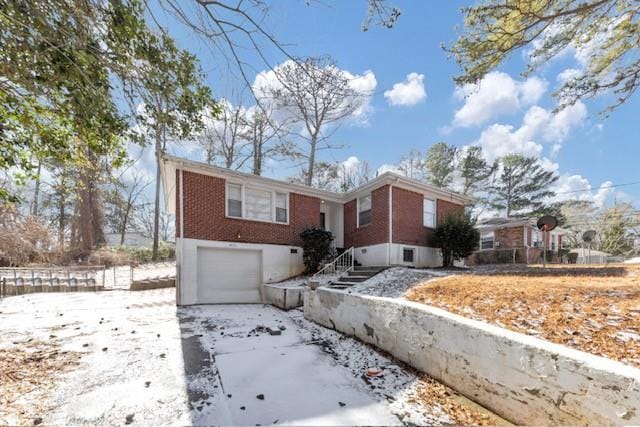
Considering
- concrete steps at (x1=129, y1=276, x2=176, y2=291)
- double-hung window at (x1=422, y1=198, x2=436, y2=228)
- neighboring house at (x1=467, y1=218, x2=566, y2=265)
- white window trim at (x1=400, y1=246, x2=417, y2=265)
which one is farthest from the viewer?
neighboring house at (x1=467, y1=218, x2=566, y2=265)

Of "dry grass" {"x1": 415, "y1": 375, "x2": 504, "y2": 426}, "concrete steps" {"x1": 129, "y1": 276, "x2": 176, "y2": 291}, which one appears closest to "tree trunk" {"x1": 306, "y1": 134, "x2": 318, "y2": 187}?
"concrete steps" {"x1": 129, "y1": 276, "x2": 176, "y2": 291}

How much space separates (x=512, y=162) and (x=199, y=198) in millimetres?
26510

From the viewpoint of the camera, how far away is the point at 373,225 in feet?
33.8

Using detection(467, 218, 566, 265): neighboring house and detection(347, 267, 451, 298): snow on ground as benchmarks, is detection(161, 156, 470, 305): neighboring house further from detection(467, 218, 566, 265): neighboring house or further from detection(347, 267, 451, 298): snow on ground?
detection(467, 218, 566, 265): neighboring house

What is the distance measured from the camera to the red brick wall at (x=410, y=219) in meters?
9.82

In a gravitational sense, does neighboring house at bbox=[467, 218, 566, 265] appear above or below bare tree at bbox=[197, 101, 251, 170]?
below

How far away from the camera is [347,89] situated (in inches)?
174

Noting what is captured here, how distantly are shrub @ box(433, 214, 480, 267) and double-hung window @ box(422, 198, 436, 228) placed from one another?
732mm

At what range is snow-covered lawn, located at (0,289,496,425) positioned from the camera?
2660 mm

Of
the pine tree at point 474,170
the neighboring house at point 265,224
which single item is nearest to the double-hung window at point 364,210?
the neighboring house at point 265,224

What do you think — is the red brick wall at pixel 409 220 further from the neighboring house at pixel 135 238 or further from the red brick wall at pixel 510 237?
the neighboring house at pixel 135 238

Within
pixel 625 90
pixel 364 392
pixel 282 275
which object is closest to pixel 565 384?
pixel 364 392

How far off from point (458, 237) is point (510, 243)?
27.6 ft

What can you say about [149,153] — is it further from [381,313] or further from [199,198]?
[381,313]
